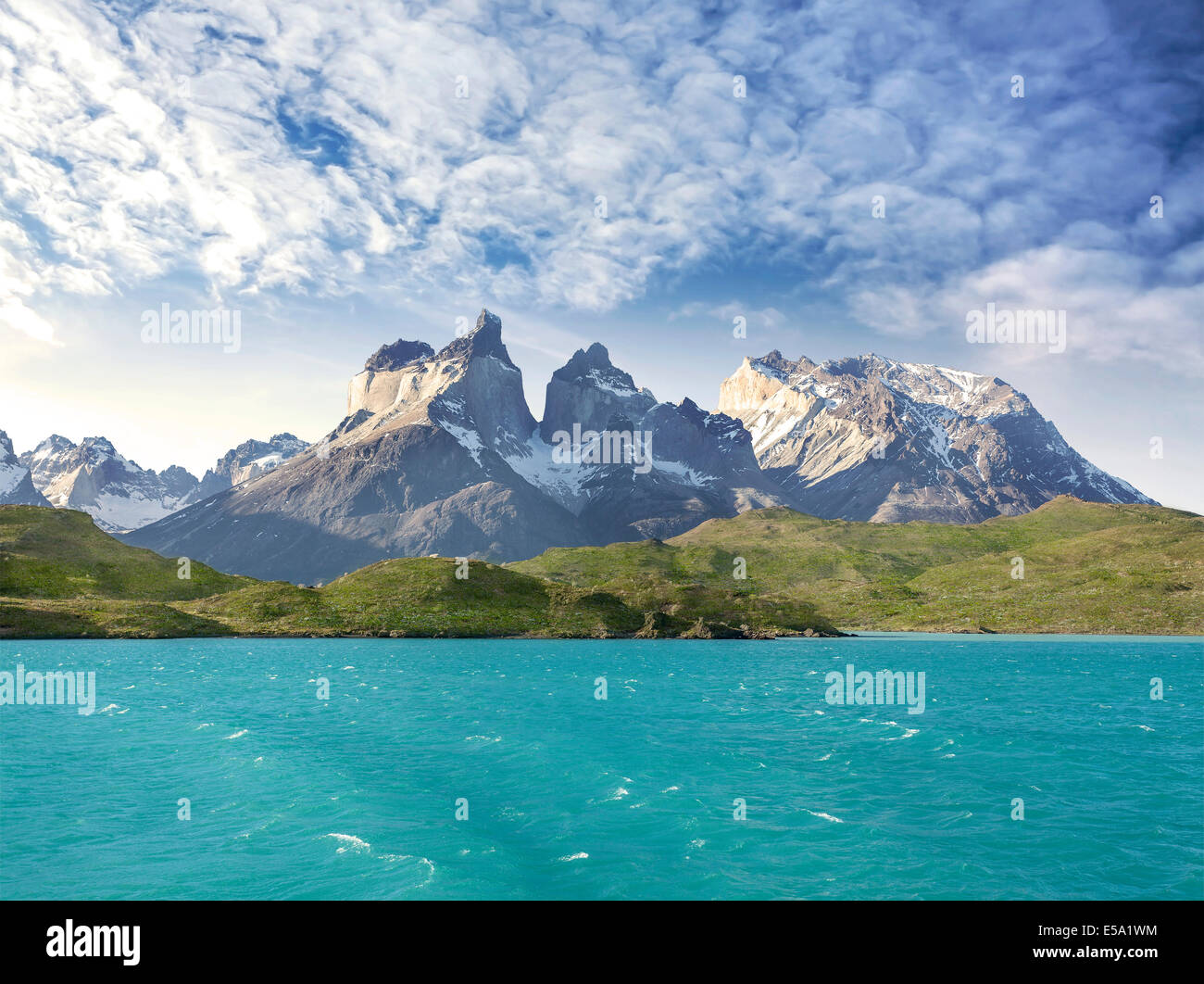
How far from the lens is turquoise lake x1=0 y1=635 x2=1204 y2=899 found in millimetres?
27688

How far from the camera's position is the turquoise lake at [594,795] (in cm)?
2769

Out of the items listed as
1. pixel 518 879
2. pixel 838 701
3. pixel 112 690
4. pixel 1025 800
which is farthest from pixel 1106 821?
pixel 112 690

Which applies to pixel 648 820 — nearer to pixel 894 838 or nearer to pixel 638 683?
pixel 894 838

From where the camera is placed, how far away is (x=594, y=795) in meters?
40.3

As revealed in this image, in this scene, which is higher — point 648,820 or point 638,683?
point 648,820

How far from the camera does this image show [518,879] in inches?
1097

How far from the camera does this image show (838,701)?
82.6m
